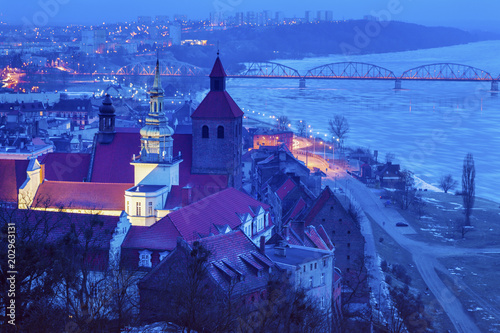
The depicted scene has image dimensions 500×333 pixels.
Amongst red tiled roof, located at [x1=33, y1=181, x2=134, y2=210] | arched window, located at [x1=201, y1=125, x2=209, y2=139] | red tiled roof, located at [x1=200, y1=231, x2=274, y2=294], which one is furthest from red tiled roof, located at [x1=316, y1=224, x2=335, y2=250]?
arched window, located at [x1=201, y1=125, x2=209, y2=139]

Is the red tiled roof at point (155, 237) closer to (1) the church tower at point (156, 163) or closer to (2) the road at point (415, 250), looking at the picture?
(1) the church tower at point (156, 163)

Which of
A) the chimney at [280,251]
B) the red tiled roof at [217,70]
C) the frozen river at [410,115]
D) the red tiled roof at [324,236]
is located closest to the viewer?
the chimney at [280,251]

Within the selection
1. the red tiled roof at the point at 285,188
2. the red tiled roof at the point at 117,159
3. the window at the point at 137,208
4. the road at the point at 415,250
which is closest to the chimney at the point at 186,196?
the window at the point at 137,208

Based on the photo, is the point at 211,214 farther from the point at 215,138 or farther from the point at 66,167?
the point at 66,167

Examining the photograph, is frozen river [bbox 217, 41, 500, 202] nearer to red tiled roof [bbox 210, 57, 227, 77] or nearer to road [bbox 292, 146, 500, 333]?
road [bbox 292, 146, 500, 333]

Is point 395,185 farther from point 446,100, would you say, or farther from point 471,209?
point 446,100

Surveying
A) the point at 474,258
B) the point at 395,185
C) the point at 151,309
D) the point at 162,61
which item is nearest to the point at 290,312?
the point at 151,309
